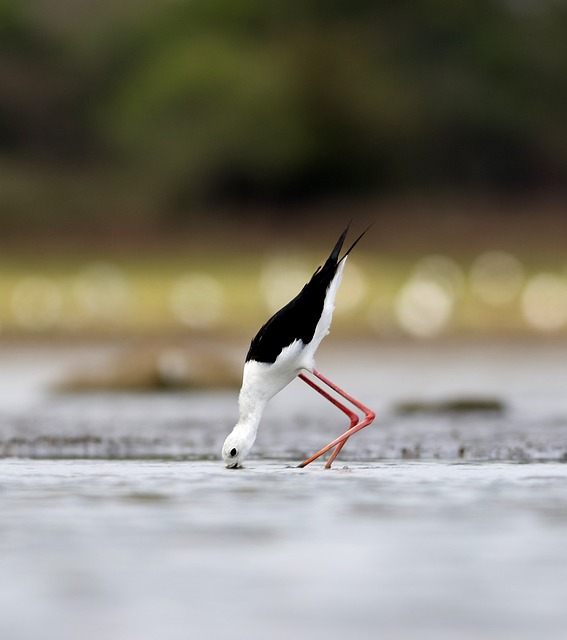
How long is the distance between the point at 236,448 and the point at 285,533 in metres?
2.46

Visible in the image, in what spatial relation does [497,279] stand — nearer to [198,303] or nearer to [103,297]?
[198,303]

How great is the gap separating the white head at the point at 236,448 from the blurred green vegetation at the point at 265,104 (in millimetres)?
33156

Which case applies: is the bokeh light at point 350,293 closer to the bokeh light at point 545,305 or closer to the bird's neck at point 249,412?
the bokeh light at point 545,305

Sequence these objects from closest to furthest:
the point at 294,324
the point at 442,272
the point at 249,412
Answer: the point at 249,412 → the point at 294,324 → the point at 442,272

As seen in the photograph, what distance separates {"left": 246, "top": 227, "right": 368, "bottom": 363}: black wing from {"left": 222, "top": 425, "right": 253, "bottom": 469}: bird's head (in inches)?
18.4

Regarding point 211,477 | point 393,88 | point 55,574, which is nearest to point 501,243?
point 393,88

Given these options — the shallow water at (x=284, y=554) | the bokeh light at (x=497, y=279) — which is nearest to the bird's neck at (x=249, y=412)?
the shallow water at (x=284, y=554)

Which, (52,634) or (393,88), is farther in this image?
(393,88)

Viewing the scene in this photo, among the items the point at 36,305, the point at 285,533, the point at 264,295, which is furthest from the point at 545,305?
the point at 285,533

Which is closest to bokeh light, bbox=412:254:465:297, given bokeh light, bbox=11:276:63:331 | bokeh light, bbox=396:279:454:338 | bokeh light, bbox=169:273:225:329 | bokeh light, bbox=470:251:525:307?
bokeh light, bbox=470:251:525:307

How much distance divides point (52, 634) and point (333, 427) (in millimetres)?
8123

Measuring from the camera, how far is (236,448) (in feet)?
31.2

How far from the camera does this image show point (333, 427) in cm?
1323

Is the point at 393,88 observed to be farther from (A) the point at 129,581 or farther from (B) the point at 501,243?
(A) the point at 129,581
